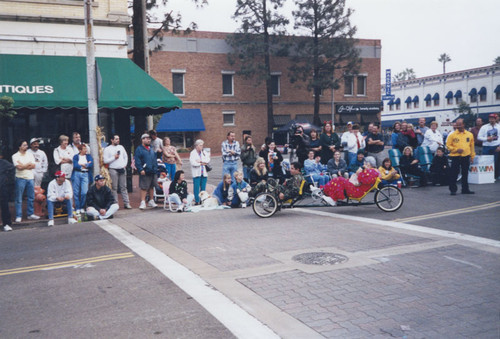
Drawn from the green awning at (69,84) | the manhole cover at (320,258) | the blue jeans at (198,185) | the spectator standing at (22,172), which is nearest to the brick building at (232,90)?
the green awning at (69,84)

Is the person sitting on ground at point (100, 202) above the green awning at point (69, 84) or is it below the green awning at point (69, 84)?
below

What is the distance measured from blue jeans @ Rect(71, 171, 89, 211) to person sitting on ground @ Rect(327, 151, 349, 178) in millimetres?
6896

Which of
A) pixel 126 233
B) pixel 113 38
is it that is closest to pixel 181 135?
pixel 113 38

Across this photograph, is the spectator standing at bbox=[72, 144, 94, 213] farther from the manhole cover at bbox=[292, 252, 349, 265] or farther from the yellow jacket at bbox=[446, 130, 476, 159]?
the yellow jacket at bbox=[446, 130, 476, 159]

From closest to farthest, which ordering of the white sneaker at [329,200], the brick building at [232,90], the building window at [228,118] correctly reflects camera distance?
the white sneaker at [329,200] → the brick building at [232,90] → the building window at [228,118]

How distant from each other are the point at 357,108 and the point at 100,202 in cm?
3958

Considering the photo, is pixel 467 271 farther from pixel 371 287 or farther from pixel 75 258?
pixel 75 258

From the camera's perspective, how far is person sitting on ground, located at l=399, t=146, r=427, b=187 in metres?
15.3

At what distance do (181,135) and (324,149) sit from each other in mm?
28002

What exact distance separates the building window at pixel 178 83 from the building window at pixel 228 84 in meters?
3.93

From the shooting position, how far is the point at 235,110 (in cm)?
4325

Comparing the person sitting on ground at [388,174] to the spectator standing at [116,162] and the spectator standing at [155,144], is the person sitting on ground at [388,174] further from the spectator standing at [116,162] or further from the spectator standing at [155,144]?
the spectator standing at [116,162]

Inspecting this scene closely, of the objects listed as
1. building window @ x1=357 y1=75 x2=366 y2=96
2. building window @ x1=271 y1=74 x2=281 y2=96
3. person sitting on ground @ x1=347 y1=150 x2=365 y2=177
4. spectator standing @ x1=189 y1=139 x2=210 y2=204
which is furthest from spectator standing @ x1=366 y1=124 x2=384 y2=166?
building window @ x1=357 y1=75 x2=366 y2=96

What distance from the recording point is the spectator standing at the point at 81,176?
38.7 ft
